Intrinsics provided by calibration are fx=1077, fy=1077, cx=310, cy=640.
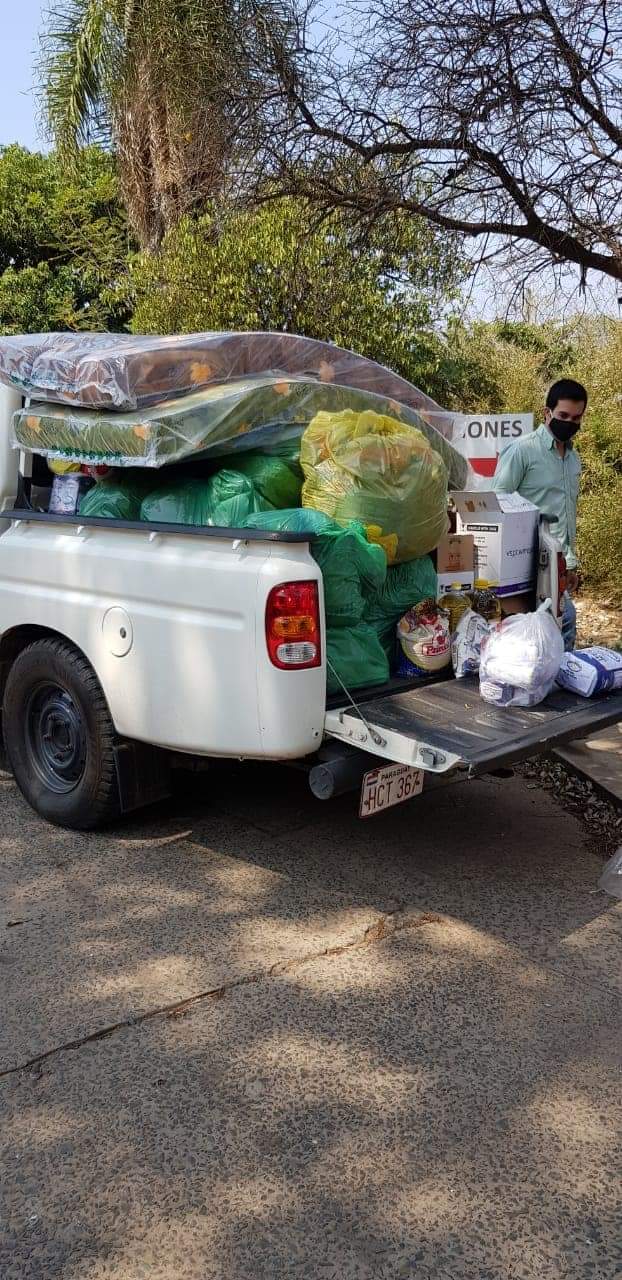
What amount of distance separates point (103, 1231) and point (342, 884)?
6.57ft

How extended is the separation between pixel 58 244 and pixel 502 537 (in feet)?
61.3

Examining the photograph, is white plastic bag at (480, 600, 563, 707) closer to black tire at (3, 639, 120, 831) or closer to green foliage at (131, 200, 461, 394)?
black tire at (3, 639, 120, 831)

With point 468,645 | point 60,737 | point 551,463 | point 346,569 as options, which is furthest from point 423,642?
point 551,463

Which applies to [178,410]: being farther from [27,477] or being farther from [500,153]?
[500,153]

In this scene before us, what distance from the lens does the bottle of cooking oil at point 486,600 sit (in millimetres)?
5008

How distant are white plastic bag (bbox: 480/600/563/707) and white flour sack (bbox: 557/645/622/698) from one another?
124 millimetres

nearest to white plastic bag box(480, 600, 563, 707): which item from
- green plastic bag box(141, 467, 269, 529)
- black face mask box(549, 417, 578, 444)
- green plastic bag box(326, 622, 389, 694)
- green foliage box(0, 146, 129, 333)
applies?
green plastic bag box(326, 622, 389, 694)

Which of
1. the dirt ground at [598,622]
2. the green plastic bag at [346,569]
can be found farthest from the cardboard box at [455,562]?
the dirt ground at [598,622]

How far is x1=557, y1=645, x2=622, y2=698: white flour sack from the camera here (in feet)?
14.4

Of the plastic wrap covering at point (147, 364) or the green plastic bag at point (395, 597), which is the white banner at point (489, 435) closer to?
the plastic wrap covering at point (147, 364)

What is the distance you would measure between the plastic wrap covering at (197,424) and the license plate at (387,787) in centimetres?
146

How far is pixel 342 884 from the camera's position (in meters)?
4.38

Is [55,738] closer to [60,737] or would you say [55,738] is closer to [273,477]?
[60,737]

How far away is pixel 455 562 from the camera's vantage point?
4.91m
